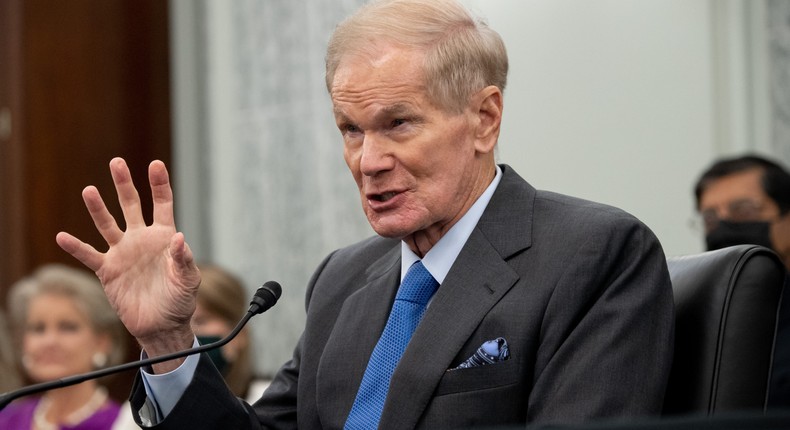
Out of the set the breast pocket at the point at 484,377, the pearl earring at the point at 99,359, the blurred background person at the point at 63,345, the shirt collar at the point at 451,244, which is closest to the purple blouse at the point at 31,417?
the blurred background person at the point at 63,345

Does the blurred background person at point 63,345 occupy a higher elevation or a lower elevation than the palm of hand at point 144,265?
lower

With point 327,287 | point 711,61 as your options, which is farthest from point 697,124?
point 327,287

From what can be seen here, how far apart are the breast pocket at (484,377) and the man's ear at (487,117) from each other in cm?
35

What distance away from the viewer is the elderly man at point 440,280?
165 cm

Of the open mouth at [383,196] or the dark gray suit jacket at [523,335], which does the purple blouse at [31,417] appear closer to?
the dark gray suit jacket at [523,335]

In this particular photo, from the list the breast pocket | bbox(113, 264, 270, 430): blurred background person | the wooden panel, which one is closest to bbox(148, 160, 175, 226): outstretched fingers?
the breast pocket

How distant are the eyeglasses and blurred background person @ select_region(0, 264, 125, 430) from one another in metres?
1.68

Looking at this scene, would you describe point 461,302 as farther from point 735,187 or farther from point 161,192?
point 735,187

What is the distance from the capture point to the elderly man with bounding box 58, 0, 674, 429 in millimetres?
1646

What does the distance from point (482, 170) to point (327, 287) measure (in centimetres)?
35

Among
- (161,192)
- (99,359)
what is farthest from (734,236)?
(99,359)

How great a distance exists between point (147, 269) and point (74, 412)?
1736mm

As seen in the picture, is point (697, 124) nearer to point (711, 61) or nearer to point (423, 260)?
point (711, 61)

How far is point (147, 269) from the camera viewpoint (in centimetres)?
185
